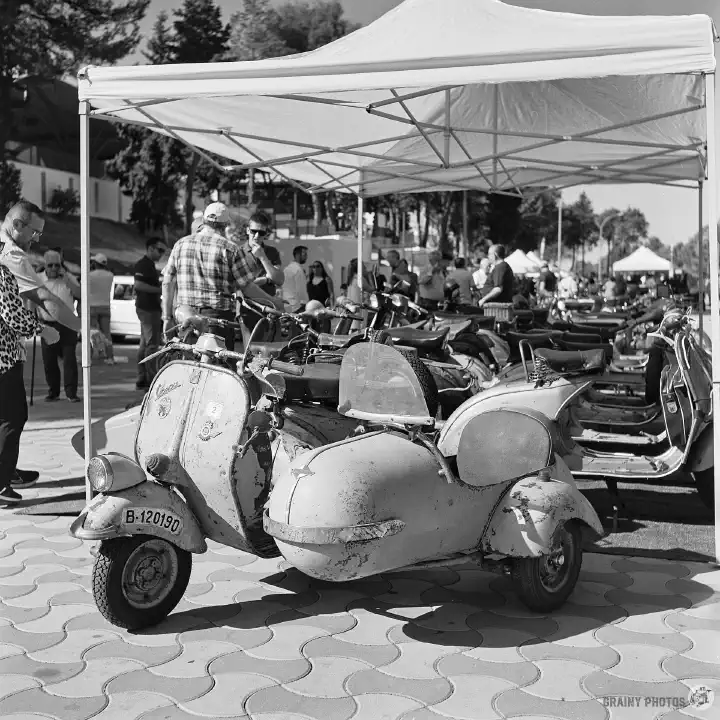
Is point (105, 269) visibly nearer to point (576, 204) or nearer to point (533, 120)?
point (533, 120)

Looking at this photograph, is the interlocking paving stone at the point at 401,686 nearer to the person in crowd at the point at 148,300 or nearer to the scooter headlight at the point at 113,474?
the scooter headlight at the point at 113,474

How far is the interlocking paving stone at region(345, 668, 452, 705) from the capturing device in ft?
10.4

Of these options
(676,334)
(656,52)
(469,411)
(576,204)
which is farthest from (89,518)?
(576,204)

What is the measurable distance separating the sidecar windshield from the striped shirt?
254 cm

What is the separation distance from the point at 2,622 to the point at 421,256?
2493 centimetres

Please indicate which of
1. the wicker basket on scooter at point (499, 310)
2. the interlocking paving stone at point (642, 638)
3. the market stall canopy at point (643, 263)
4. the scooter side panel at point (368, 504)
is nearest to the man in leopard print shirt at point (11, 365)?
the scooter side panel at point (368, 504)

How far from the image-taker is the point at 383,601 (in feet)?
13.5

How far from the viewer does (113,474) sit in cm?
365

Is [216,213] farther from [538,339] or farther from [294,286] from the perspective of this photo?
[294,286]

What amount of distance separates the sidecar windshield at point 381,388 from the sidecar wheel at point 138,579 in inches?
36.7

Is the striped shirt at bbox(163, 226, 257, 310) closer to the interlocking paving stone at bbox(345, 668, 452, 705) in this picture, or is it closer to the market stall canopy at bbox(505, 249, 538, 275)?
the interlocking paving stone at bbox(345, 668, 452, 705)

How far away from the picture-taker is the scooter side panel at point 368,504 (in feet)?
11.1

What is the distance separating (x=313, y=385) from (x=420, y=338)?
2.05m

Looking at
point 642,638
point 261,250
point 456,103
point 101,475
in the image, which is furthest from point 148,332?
point 642,638
